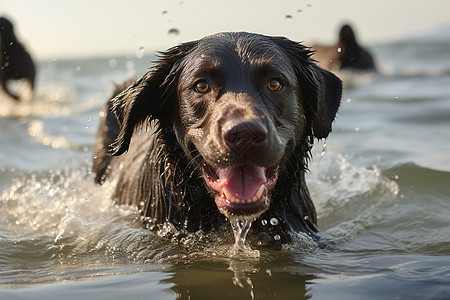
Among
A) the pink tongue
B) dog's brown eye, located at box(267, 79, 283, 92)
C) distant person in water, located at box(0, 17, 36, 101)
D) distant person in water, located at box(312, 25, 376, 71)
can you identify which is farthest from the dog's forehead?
distant person in water, located at box(0, 17, 36, 101)

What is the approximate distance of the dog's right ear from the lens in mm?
4645

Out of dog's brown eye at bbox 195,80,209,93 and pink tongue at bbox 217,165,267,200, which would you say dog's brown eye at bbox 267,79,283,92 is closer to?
dog's brown eye at bbox 195,80,209,93

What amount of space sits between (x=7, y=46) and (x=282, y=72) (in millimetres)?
6893

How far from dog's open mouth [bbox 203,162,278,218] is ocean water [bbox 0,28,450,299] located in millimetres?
448

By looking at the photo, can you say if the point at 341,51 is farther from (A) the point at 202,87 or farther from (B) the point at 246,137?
(B) the point at 246,137

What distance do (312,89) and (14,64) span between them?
311 inches

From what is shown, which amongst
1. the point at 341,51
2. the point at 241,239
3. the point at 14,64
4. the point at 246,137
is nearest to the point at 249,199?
the point at 246,137

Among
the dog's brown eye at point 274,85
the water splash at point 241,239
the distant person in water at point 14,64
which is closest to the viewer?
the dog's brown eye at point 274,85

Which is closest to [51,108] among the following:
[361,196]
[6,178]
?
[6,178]

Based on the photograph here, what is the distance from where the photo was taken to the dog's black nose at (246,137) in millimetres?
3660

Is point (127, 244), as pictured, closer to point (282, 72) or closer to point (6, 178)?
point (282, 72)

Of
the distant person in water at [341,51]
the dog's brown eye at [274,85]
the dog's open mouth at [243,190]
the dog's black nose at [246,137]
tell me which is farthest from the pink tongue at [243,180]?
the distant person in water at [341,51]

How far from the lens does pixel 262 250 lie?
4.63m

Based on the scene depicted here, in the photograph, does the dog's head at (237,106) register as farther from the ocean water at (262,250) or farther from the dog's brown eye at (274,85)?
the ocean water at (262,250)
